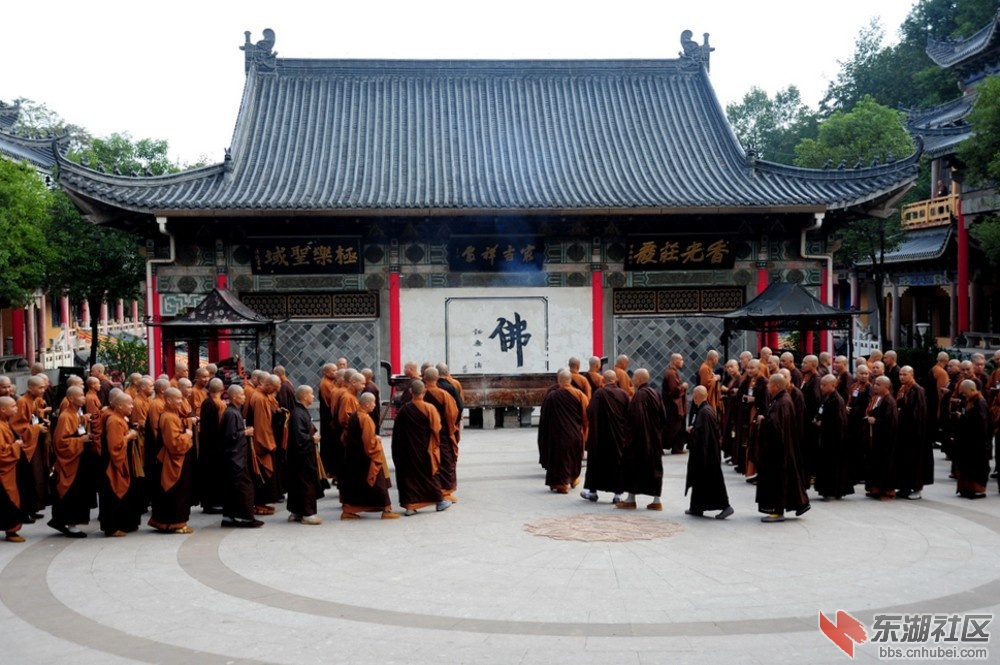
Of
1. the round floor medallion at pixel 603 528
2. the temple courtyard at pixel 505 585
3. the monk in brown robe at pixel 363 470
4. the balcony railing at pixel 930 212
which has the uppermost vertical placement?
the balcony railing at pixel 930 212

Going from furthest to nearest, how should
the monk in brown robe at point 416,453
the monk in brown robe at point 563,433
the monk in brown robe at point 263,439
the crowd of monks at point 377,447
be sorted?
the monk in brown robe at point 563,433 → the monk in brown robe at point 263,439 → the monk in brown robe at point 416,453 → the crowd of monks at point 377,447

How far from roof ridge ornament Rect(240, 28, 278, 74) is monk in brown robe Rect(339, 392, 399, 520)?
653 inches

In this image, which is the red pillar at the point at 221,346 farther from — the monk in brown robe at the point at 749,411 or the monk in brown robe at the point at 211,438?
the monk in brown robe at the point at 749,411

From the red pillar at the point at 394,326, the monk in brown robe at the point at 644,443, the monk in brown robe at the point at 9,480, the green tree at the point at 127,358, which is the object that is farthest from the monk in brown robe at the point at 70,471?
the green tree at the point at 127,358

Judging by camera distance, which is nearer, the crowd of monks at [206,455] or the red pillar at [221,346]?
the crowd of monks at [206,455]

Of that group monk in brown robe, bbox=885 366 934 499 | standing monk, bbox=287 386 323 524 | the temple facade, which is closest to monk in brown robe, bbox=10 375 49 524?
standing monk, bbox=287 386 323 524

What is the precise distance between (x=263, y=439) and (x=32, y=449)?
273 cm

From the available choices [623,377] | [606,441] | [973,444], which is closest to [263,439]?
[606,441]

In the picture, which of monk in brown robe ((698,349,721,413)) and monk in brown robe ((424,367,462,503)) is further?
monk in brown robe ((698,349,721,413))

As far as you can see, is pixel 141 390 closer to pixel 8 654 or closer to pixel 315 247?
pixel 8 654

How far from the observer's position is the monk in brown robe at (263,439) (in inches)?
508

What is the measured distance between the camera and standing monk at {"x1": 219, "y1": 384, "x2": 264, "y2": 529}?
1211cm

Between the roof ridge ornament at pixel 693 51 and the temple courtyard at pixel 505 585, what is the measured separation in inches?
670

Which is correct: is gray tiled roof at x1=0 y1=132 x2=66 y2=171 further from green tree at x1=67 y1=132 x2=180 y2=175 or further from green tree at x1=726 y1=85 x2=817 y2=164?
→ green tree at x1=726 y1=85 x2=817 y2=164
